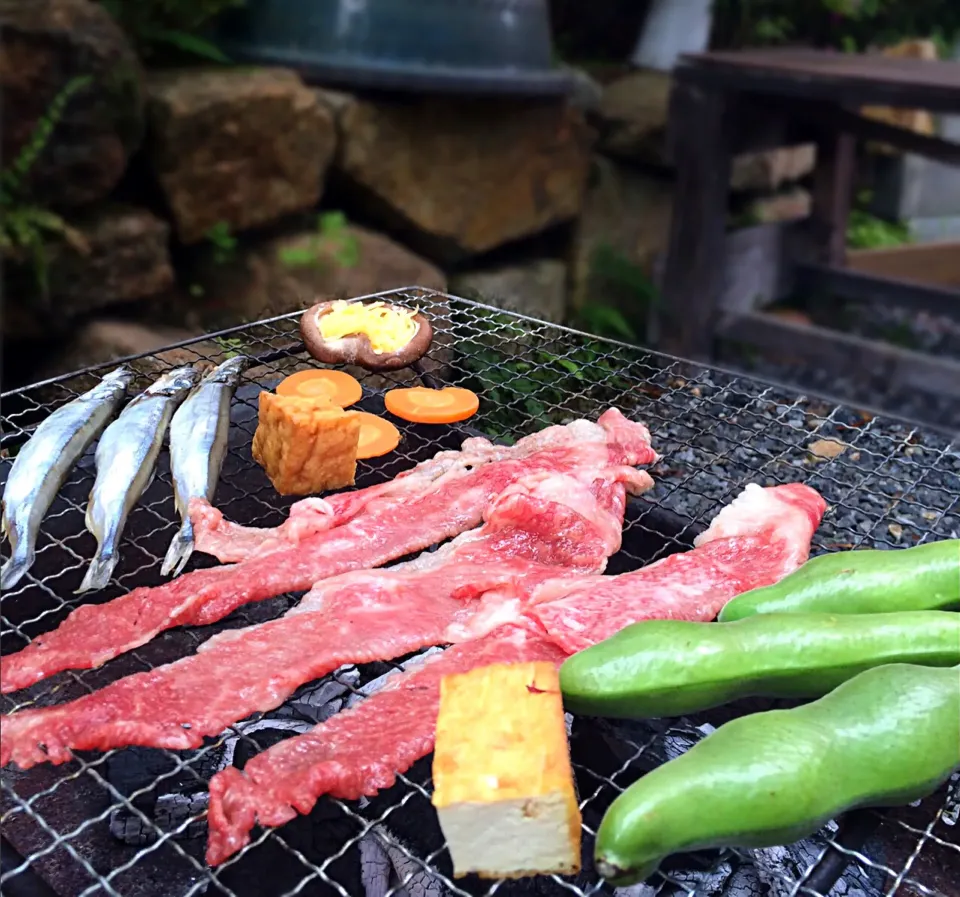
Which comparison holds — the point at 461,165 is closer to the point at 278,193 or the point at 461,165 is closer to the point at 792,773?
the point at 278,193

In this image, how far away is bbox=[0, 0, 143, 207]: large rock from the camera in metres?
4.52

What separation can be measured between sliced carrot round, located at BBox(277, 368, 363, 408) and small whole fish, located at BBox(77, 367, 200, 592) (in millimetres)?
344

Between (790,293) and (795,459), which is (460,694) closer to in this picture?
(795,459)

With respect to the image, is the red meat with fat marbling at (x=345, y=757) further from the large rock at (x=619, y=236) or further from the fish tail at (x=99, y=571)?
the large rock at (x=619, y=236)

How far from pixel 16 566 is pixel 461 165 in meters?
4.44

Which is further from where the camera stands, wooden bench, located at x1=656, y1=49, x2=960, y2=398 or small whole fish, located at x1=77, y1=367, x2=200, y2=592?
wooden bench, located at x1=656, y1=49, x2=960, y2=398

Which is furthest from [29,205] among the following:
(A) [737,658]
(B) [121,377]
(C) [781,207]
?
(C) [781,207]

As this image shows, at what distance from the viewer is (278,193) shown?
5.49m

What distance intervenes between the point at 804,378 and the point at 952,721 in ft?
16.9

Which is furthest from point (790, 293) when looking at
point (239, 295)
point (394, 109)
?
point (239, 295)

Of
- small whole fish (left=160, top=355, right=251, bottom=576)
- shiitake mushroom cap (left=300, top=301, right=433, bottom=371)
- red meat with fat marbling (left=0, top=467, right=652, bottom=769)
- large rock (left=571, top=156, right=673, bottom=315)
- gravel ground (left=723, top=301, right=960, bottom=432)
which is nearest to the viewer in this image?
red meat with fat marbling (left=0, top=467, right=652, bottom=769)

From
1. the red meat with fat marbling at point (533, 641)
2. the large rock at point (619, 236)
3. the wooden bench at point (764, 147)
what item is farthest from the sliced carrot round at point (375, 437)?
the large rock at point (619, 236)

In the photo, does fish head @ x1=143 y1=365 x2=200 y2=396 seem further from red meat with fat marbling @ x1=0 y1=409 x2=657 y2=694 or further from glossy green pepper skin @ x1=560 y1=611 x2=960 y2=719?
glossy green pepper skin @ x1=560 y1=611 x2=960 y2=719

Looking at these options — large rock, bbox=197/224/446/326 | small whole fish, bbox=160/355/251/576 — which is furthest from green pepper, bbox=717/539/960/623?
large rock, bbox=197/224/446/326
